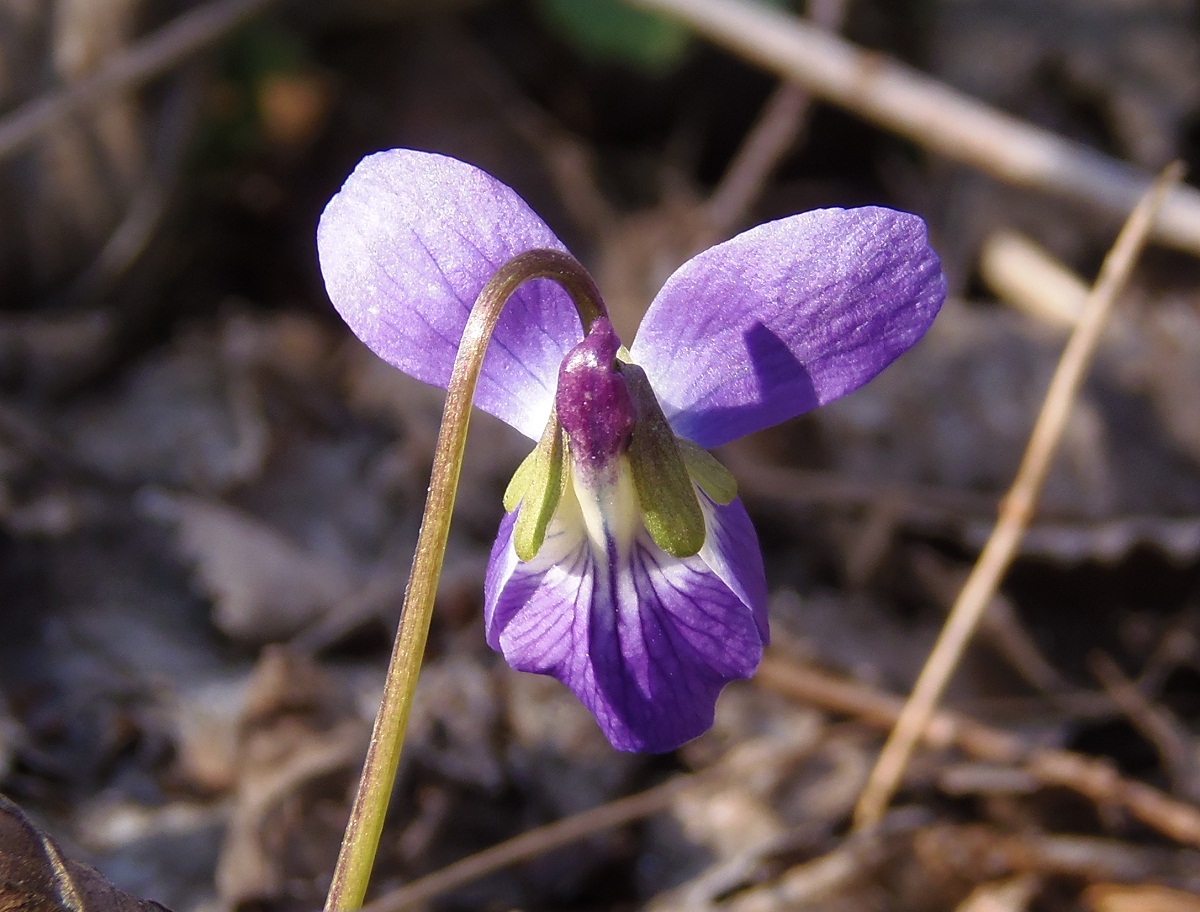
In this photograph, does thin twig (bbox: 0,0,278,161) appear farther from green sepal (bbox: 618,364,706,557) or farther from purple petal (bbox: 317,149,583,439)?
green sepal (bbox: 618,364,706,557)

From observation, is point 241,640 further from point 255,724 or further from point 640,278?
point 640,278

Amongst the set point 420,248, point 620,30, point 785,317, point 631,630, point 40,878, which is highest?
point 620,30

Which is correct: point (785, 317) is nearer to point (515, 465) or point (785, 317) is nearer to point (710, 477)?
point (710, 477)

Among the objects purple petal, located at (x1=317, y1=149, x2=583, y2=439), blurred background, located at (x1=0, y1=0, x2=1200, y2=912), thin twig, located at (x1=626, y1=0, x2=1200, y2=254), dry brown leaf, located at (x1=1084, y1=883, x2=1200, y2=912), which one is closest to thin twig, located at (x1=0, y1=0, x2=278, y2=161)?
blurred background, located at (x1=0, y1=0, x2=1200, y2=912)

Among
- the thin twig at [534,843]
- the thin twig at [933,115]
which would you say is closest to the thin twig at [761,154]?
the thin twig at [933,115]

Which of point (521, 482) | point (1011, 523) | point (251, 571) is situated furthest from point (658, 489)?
point (251, 571)
